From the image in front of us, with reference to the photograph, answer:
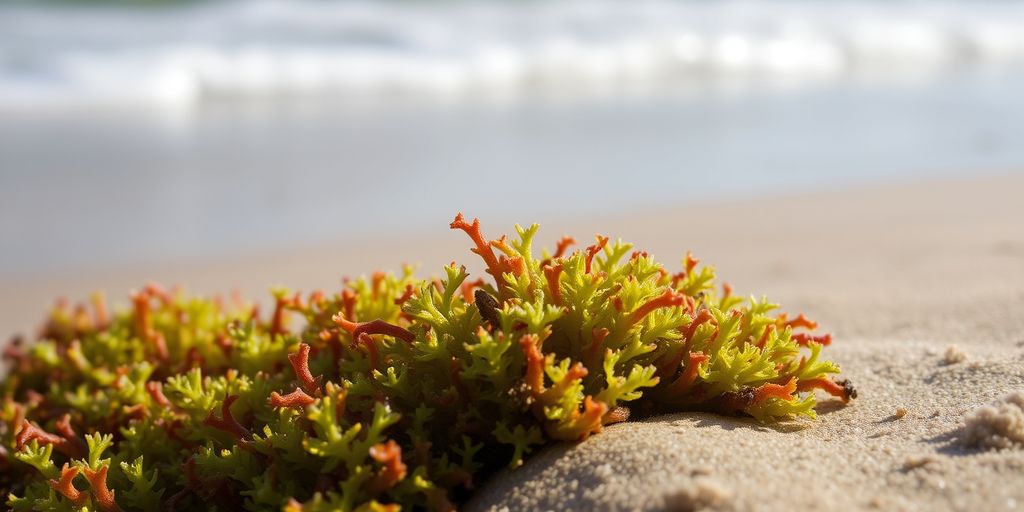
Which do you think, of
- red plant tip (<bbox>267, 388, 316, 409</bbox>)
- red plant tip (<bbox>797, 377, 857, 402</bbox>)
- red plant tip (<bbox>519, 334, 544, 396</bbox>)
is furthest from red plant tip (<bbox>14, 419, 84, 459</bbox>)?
red plant tip (<bbox>797, 377, 857, 402</bbox>)

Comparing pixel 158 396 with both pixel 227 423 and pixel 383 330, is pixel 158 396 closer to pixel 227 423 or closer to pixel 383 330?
pixel 227 423

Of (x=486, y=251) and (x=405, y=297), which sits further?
(x=405, y=297)

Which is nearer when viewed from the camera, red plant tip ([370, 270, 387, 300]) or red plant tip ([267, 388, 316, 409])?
red plant tip ([267, 388, 316, 409])

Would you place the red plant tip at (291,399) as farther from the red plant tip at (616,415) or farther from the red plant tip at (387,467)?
the red plant tip at (616,415)

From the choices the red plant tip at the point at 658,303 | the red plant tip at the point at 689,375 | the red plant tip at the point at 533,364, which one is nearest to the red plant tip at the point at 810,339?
the red plant tip at the point at 689,375

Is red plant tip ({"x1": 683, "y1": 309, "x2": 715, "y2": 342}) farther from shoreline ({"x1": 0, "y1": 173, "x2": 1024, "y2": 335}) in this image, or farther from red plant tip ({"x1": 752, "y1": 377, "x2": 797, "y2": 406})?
shoreline ({"x1": 0, "y1": 173, "x2": 1024, "y2": 335})

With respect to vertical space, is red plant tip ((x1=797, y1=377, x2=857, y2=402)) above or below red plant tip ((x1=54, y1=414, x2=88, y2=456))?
above

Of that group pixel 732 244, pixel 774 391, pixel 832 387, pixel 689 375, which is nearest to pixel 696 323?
pixel 689 375
